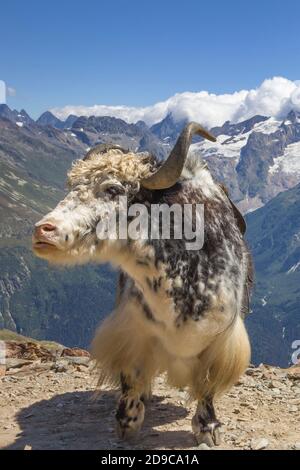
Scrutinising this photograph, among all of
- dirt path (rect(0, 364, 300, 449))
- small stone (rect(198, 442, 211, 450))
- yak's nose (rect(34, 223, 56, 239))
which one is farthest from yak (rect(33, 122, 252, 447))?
dirt path (rect(0, 364, 300, 449))

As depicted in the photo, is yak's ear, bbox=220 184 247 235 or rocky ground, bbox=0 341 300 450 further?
yak's ear, bbox=220 184 247 235

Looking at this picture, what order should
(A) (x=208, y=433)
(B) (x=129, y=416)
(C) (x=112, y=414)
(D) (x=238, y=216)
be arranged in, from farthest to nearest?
(C) (x=112, y=414) → (D) (x=238, y=216) → (B) (x=129, y=416) → (A) (x=208, y=433)

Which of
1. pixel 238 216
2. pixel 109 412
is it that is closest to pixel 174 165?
pixel 238 216

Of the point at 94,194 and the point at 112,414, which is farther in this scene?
the point at 112,414

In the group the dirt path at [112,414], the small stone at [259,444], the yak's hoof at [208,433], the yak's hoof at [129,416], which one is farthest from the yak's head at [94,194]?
the small stone at [259,444]

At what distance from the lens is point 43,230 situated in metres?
6.35

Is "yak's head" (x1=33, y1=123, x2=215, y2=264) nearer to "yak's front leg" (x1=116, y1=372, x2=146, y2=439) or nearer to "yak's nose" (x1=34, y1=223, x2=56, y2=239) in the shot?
"yak's nose" (x1=34, y1=223, x2=56, y2=239)

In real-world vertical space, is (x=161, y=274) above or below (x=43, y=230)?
below

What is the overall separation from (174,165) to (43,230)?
1.81 metres

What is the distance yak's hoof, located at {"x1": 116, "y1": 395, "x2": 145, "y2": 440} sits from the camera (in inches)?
329

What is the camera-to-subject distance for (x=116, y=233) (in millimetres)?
6996

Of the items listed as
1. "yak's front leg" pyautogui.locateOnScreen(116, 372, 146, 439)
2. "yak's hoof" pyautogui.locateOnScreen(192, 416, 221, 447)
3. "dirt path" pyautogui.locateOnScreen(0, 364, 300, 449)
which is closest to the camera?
"yak's hoof" pyautogui.locateOnScreen(192, 416, 221, 447)

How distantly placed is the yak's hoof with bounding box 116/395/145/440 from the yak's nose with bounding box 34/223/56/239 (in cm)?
333

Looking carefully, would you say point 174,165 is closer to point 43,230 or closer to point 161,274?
point 161,274
